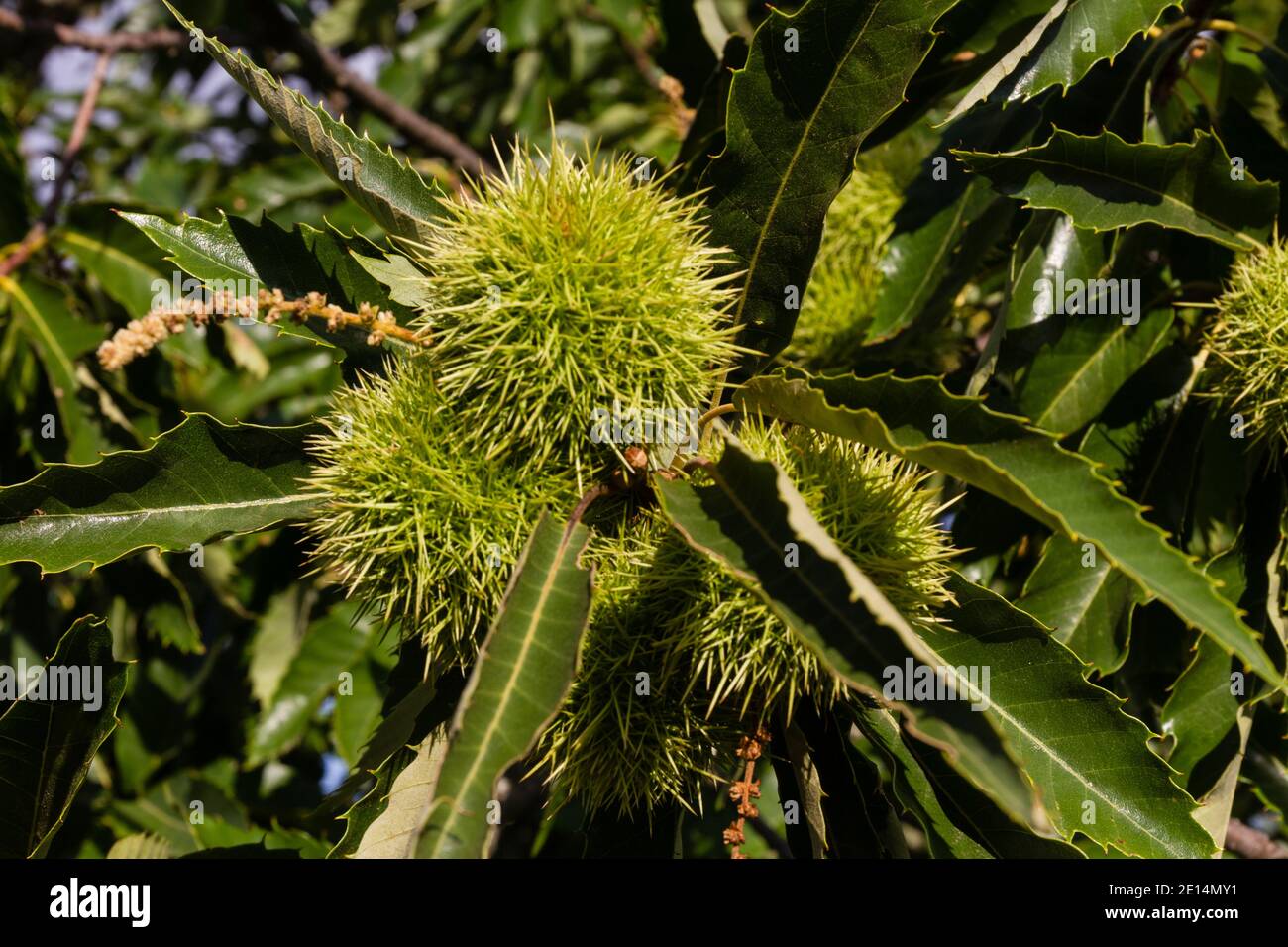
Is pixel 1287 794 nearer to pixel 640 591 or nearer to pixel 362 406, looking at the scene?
pixel 640 591

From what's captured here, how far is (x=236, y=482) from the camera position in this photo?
1557mm

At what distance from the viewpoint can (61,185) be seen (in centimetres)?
296

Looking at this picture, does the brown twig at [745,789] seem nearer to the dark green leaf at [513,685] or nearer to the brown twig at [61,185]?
the dark green leaf at [513,685]

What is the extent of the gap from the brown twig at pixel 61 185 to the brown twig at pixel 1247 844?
337 centimetres

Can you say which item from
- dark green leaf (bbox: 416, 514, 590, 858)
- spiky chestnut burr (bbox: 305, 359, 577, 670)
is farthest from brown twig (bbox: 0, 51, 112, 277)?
dark green leaf (bbox: 416, 514, 590, 858)

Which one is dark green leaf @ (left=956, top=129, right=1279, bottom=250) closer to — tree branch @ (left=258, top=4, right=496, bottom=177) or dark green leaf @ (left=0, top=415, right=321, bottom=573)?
dark green leaf @ (left=0, top=415, right=321, bottom=573)

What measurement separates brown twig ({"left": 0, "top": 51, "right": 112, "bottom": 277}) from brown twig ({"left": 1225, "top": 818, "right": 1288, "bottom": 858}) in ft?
11.0

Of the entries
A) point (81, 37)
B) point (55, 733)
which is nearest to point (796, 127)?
point (55, 733)

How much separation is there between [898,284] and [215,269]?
51.6 inches

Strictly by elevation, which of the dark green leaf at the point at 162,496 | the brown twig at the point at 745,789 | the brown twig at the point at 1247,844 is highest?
the dark green leaf at the point at 162,496

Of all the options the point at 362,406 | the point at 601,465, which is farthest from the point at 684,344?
the point at 362,406

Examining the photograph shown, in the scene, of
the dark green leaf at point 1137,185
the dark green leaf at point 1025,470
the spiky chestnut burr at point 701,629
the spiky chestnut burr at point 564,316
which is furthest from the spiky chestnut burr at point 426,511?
the dark green leaf at point 1137,185

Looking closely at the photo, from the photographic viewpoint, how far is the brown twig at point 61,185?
284cm

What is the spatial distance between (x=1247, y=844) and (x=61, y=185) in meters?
3.53
